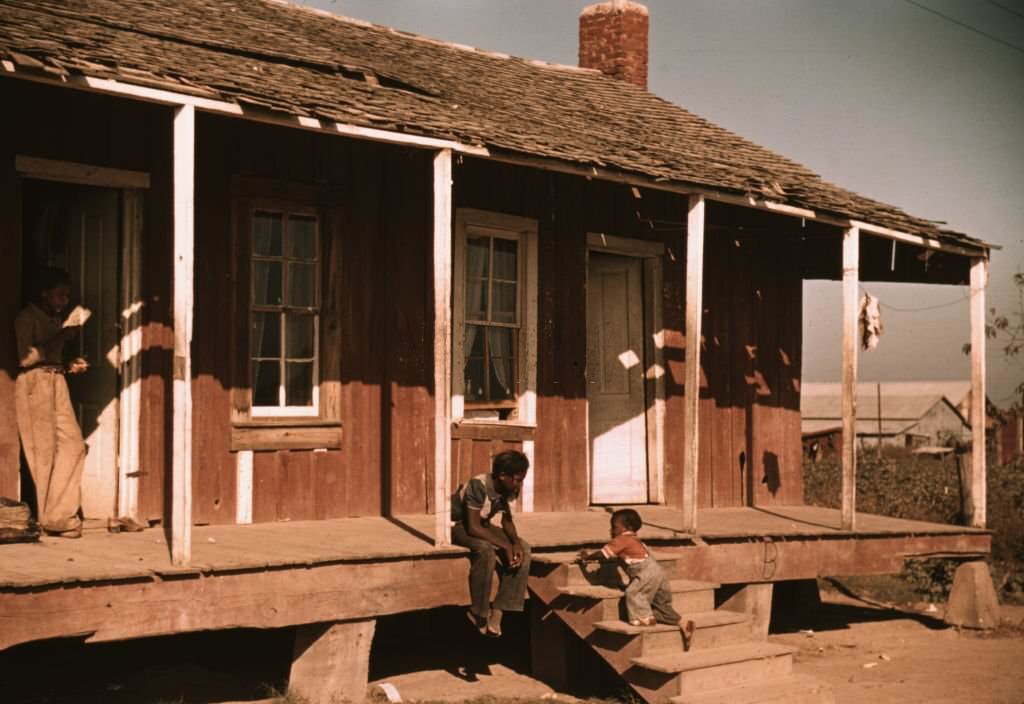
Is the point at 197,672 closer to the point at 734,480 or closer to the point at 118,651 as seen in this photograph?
Result: the point at 118,651

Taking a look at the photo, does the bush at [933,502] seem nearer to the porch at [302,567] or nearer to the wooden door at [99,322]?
the porch at [302,567]

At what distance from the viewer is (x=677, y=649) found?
969 centimetres

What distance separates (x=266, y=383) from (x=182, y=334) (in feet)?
9.05

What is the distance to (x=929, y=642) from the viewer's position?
1355 centimetres

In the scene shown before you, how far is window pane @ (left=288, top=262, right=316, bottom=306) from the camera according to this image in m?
11.4

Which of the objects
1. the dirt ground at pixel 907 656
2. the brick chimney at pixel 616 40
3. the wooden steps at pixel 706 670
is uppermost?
the brick chimney at pixel 616 40

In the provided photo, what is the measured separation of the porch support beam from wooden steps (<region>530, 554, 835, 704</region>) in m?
3.25

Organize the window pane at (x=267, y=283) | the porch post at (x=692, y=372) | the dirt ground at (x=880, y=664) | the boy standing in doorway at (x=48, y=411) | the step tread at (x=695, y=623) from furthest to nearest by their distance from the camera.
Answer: the porch post at (x=692, y=372) → the window pane at (x=267, y=283) → the dirt ground at (x=880, y=664) → the boy standing in doorway at (x=48, y=411) → the step tread at (x=695, y=623)

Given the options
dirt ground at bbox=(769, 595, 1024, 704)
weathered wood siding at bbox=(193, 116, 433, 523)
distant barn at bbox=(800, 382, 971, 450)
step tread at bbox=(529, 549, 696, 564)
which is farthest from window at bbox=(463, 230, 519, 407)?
distant barn at bbox=(800, 382, 971, 450)

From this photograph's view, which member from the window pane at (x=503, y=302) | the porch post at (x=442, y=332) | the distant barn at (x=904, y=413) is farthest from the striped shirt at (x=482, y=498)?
the distant barn at (x=904, y=413)

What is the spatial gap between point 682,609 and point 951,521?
927cm

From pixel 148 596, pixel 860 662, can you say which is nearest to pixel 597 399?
pixel 860 662

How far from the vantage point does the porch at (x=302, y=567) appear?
313 inches

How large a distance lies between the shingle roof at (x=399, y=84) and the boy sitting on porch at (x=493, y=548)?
246 cm
